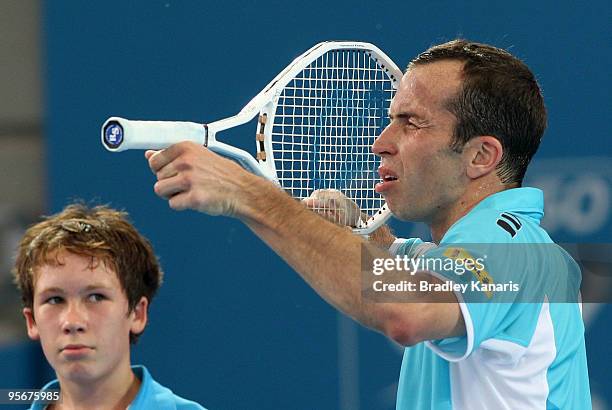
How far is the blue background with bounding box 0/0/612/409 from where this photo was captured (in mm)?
2996

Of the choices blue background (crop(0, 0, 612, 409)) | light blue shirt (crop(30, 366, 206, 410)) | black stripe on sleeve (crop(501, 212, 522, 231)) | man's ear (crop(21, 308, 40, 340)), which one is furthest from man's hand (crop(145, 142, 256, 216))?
blue background (crop(0, 0, 612, 409))

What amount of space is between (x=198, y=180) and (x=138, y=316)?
32.0 inches

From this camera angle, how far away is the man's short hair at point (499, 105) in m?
1.93

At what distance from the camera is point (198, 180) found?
161cm

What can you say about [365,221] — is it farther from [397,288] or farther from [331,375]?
[331,375]

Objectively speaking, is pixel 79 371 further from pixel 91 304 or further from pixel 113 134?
pixel 113 134

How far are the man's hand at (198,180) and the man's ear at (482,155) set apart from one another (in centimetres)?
44

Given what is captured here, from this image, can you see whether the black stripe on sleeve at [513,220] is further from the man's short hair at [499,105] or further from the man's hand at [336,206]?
the man's hand at [336,206]

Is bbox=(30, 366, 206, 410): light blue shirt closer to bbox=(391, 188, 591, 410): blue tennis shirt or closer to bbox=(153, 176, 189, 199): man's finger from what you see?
bbox=(391, 188, 591, 410): blue tennis shirt

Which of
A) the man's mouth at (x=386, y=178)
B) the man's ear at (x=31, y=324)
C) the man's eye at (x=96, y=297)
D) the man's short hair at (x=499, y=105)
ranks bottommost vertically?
the man's ear at (x=31, y=324)

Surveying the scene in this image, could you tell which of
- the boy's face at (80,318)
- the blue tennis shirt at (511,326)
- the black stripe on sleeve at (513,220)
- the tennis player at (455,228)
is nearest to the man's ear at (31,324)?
the boy's face at (80,318)

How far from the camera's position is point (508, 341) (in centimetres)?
170

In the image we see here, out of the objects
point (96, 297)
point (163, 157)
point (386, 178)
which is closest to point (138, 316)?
point (96, 297)

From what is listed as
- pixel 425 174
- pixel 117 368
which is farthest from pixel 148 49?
pixel 425 174
